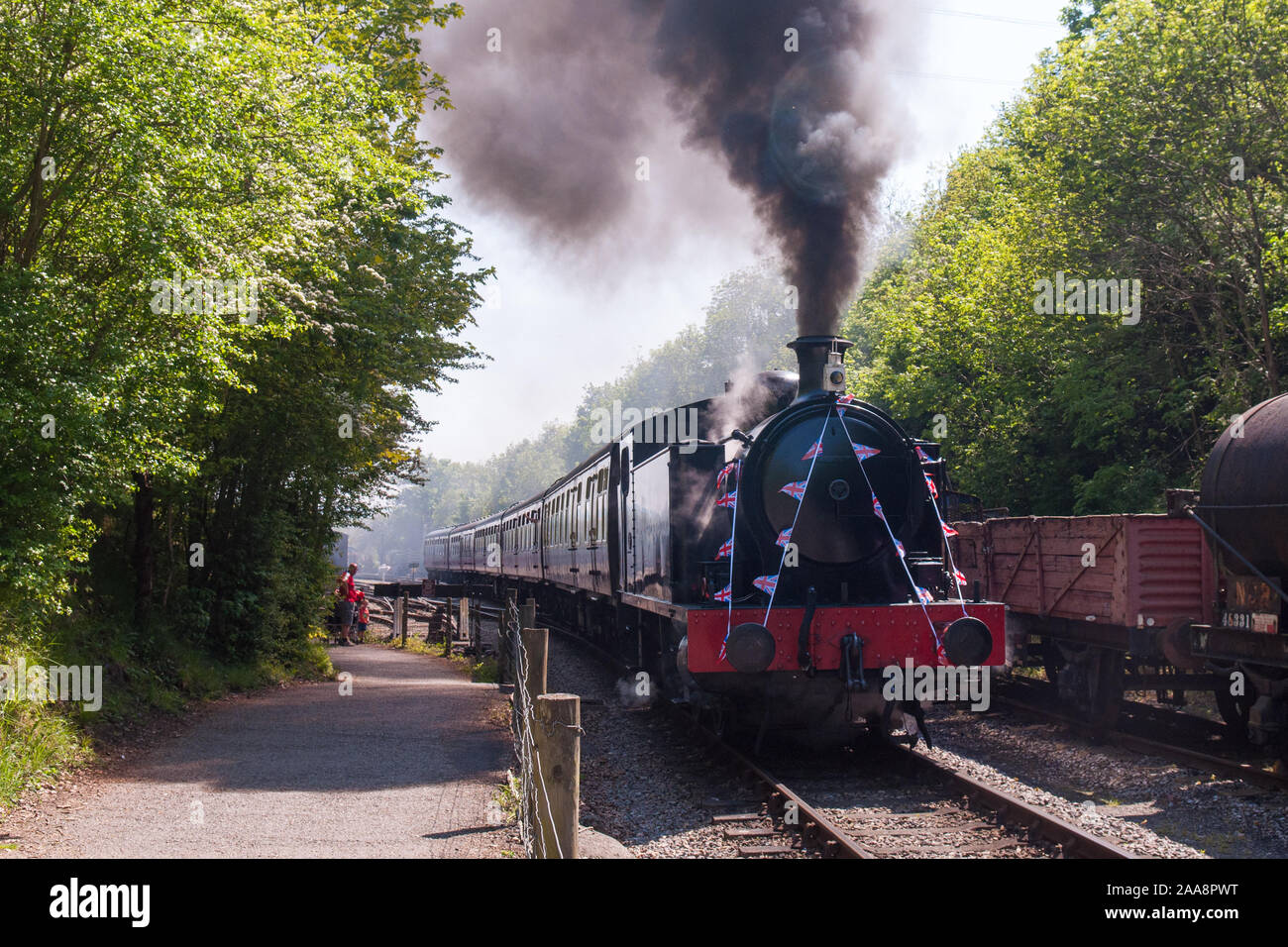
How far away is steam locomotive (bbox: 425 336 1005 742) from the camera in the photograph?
8.13m

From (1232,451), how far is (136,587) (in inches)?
452

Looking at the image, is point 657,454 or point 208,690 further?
point 208,690

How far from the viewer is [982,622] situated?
327 inches

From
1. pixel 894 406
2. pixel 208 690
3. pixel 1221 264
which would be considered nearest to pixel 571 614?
pixel 894 406

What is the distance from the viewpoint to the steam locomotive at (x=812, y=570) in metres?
8.13

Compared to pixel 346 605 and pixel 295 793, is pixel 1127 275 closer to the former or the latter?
pixel 295 793

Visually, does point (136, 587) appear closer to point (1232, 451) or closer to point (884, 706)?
point (884, 706)

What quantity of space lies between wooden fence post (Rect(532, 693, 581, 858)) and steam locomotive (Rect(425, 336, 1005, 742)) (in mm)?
3132

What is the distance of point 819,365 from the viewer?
29.2 feet

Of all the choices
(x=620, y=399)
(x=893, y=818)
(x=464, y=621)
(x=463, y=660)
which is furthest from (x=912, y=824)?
(x=620, y=399)

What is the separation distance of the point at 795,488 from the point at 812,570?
74 cm

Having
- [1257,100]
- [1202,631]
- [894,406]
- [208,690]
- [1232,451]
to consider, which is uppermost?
[1257,100]

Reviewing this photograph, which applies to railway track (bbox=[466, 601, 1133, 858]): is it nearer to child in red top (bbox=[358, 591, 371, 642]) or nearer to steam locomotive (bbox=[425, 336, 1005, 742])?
steam locomotive (bbox=[425, 336, 1005, 742])

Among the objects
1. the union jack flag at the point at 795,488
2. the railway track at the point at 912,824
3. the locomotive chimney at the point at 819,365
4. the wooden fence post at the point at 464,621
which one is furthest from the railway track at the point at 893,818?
the wooden fence post at the point at 464,621
